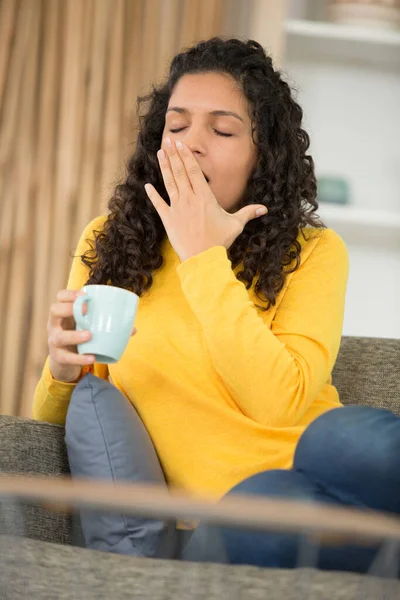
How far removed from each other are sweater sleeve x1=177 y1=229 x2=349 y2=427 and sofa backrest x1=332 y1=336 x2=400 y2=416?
0.73 feet

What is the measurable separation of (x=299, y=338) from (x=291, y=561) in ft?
1.73

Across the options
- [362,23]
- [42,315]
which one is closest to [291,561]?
[42,315]

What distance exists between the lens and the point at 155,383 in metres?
1.38

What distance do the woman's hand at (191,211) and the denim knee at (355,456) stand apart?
0.42 m

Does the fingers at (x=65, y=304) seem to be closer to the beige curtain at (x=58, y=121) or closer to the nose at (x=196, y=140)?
the nose at (x=196, y=140)

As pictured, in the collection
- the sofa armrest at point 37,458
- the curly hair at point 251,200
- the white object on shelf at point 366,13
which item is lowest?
the sofa armrest at point 37,458

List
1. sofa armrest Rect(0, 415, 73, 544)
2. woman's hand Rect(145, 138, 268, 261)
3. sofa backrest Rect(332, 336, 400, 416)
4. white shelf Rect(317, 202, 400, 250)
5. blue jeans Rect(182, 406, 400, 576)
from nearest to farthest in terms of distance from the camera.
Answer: blue jeans Rect(182, 406, 400, 576) < sofa armrest Rect(0, 415, 73, 544) < woman's hand Rect(145, 138, 268, 261) < sofa backrest Rect(332, 336, 400, 416) < white shelf Rect(317, 202, 400, 250)

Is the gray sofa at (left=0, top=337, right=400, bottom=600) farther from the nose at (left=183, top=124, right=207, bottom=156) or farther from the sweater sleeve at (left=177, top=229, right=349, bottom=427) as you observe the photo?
the nose at (left=183, top=124, right=207, bottom=156)

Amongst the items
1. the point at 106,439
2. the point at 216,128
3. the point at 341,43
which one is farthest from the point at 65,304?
the point at 341,43

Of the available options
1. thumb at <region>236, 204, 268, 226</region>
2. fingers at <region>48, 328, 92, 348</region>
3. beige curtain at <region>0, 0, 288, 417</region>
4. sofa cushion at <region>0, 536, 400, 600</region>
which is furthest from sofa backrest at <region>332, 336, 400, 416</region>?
beige curtain at <region>0, 0, 288, 417</region>

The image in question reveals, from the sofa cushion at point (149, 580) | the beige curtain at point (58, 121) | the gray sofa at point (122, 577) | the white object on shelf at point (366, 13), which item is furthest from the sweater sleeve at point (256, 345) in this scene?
the white object on shelf at point (366, 13)

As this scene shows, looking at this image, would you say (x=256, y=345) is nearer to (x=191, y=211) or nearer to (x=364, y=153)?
(x=191, y=211)

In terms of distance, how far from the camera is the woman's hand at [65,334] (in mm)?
1218

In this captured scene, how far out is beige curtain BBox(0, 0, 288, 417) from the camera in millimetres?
2688
